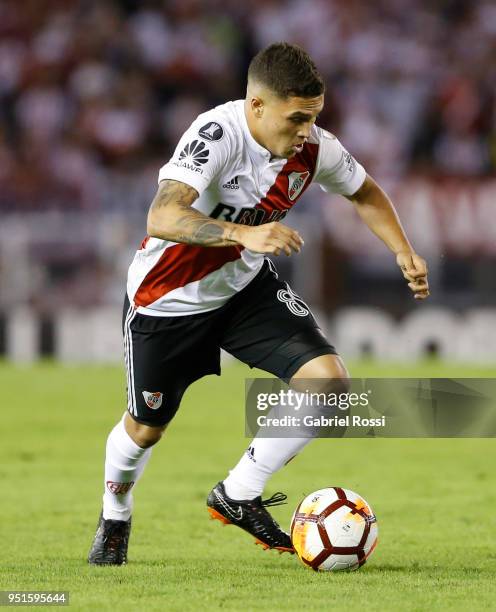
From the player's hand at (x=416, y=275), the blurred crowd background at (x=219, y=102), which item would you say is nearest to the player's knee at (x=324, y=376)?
the player's hand at (x=416, y=275)

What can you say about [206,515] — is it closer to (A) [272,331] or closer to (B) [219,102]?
(A) [272,331]

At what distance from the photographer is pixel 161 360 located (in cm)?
559

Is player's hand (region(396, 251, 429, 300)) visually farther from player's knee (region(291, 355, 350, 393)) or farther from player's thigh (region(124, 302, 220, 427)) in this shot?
player's thigh (region(124, 302, 220, 427))

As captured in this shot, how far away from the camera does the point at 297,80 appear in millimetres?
5039

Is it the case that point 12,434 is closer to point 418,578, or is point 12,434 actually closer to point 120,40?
point 418,578

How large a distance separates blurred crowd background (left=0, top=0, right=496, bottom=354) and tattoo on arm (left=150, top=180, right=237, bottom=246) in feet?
33.8

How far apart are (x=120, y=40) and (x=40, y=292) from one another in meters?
5.38

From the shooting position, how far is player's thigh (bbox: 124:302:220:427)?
18.3 ft

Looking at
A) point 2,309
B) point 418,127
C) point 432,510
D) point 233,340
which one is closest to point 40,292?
point 2,309

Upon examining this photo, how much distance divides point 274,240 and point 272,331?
47.9 inches

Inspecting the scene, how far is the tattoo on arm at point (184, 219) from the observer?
4676mm

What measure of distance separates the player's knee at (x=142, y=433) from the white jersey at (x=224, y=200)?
492 mm

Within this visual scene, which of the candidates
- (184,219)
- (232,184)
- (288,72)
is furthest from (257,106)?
(184,219)

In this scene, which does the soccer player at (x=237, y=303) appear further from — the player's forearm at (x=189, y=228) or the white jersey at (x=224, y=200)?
the player's forearm at (x=189, y=228)
